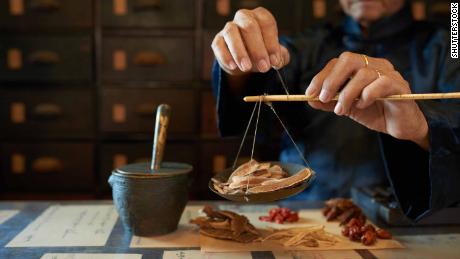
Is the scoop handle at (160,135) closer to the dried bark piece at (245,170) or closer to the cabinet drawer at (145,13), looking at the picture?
the dried bark piece at (245,170)

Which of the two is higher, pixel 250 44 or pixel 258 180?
pixel 250 44

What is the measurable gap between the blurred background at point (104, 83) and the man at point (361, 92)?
1.69 ft

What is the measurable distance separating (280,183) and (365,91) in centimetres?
21

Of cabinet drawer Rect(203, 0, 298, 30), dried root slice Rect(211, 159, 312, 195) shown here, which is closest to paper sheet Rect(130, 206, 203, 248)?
dried root slice Rect(211, 159, 312, 195)

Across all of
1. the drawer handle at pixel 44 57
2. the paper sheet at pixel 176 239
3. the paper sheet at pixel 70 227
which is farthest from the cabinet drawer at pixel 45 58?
the paper sheet at pixel 176 239

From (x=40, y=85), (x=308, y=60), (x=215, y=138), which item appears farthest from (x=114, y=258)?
(x=40, y=85)

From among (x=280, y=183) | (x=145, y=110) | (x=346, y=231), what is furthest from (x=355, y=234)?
(x=145, y=110)

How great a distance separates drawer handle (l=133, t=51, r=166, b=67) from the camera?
1.98 metres

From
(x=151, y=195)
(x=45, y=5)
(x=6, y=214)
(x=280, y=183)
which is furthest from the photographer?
(x=45, y=5)

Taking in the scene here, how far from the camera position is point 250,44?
0.90 m

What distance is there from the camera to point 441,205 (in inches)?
38.2

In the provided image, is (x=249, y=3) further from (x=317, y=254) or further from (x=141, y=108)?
(x=317, y=254)

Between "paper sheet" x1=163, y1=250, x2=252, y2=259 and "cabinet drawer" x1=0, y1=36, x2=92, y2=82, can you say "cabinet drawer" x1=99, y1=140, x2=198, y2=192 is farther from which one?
"paper sheet" x1=163, y1=250, x2=252, y2=259

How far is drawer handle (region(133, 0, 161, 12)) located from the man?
617 millimetres
